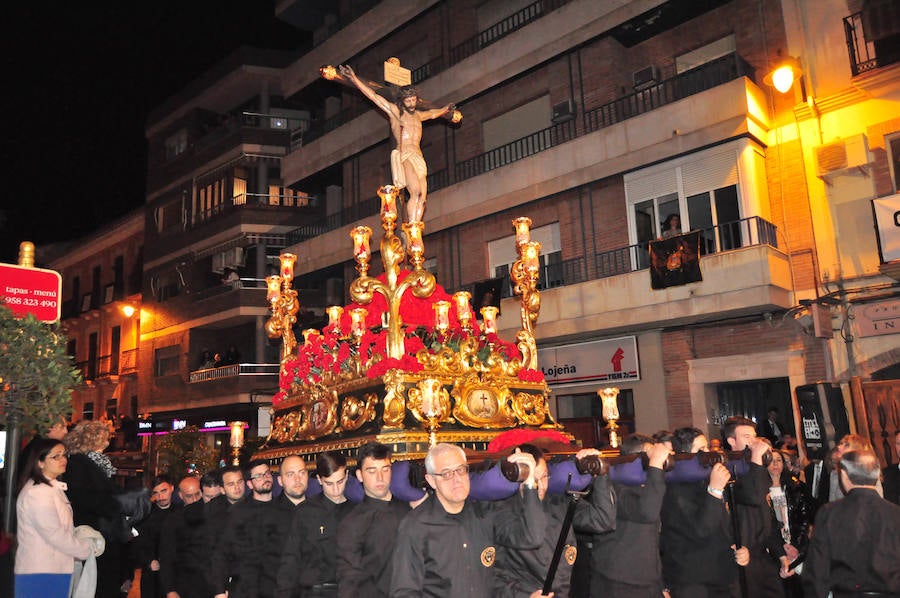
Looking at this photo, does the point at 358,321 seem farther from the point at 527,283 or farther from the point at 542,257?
the point at 542,257

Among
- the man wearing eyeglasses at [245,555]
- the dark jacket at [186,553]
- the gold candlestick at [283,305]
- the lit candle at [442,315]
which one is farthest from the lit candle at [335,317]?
the man wearing eyeglasses at [245,555]

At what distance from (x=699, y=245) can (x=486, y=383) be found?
761 cm

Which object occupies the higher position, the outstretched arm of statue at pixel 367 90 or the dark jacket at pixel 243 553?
the outstretched arm of statue at pixel 367 90

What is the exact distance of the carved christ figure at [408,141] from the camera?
31.7 feet

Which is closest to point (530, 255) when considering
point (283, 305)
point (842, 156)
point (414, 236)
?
point (414, 236)

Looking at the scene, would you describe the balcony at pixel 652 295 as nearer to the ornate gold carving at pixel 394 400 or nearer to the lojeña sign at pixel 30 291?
the ornate gold carving at pixel 394 400

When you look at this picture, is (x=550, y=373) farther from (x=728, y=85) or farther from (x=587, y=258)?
(x=728, y=85)

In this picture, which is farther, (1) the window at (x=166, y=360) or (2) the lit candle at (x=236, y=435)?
(1) the window at (x=166, y=360)

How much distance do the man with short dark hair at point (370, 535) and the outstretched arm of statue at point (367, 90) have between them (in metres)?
6.53

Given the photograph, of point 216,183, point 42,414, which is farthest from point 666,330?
point 216,183

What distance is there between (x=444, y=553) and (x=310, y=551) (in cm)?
163

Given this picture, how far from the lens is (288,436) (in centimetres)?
901

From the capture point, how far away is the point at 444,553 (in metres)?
3.79

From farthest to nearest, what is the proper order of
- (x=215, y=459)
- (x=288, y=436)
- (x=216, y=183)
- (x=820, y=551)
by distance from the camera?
(x=216, y=183) < (x=215, y=459) < (x=288, y=436) < (x=820, y=551)
